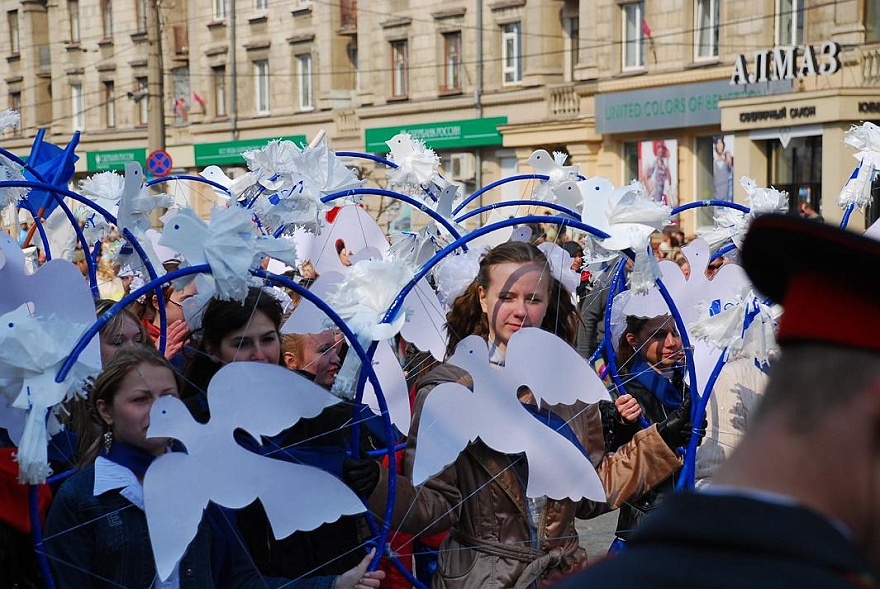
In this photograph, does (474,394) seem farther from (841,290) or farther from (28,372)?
(841,290)

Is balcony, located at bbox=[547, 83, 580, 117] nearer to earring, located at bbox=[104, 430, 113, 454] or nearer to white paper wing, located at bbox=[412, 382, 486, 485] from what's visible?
white paper wing, located at bbox=[412, 382, 486, 485]

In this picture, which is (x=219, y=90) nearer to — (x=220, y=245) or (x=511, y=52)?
(x=511, y=52)

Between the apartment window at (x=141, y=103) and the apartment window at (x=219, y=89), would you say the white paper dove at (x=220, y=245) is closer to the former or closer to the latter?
the apartment window at (x=219, y=89)

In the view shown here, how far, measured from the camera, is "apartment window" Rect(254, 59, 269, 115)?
33.4 meters

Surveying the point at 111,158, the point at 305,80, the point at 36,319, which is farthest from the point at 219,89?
the point at 36,319

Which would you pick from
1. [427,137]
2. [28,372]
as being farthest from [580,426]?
[427,137]

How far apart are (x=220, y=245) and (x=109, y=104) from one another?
3740 centimetres

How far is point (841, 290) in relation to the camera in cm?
122

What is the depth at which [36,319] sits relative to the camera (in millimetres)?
3295

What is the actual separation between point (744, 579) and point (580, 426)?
274 centimetres

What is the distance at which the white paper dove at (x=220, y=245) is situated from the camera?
3.17 meters

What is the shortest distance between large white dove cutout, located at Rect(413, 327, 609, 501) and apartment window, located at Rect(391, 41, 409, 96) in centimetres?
2617

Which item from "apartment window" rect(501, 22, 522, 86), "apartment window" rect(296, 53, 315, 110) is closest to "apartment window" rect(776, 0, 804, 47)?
"apartment window" rect(501, 22, 522, 86)

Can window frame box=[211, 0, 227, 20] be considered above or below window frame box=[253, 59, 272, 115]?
above
